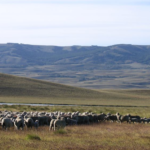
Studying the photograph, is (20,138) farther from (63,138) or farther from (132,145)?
(132,145)

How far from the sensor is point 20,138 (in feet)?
52.1

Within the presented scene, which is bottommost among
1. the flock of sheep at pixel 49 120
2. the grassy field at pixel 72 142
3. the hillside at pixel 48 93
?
the grassy field at pixel 72 142

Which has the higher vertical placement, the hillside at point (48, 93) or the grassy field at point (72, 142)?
the hillside at point (48, 93)

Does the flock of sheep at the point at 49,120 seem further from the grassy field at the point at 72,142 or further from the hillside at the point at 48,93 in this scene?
the hillside at the point at 48,93

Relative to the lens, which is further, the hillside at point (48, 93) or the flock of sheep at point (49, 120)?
the hillside at point (48, 93)

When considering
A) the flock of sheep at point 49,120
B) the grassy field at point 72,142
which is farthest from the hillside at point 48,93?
the grassy field at point 72,142

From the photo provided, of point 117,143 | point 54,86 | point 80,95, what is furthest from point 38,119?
point 54,86

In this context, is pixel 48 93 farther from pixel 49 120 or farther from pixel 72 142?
pixel 72 142

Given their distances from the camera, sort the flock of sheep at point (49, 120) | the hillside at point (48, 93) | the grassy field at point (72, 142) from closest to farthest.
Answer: the grassy field at point (72, 142), the flock of sheep at point (49, 120), the hillside at point (48, 93)

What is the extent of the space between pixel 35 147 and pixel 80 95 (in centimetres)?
6395

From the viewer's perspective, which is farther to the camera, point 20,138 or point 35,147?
point 20,138

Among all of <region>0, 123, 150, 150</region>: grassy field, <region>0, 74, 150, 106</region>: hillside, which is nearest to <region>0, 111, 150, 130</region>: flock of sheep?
<region>0, 123, 150, 150</region>: grassy field

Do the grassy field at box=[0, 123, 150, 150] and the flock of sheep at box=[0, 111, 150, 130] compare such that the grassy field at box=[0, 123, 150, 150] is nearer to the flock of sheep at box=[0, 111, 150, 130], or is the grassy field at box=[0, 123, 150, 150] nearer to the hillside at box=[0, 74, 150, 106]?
the flock of sheep at box=[0, 111, 150, 130]

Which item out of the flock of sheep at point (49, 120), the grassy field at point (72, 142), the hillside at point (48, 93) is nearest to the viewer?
the grassy field at point (72, 142)
